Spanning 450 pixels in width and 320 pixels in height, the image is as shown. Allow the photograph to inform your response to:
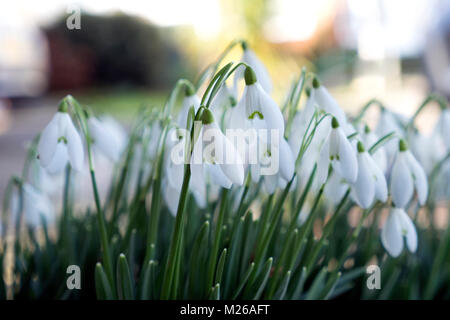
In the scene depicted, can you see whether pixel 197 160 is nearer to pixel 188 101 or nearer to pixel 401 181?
pixel 188 101

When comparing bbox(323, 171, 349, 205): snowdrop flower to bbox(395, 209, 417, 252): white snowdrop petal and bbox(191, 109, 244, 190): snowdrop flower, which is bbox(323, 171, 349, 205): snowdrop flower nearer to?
bbox(395, 209, 417, 252): white snowdrop petal

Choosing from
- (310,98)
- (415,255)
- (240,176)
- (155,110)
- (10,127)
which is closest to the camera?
(240,176)

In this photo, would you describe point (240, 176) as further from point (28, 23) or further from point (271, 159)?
point (28, 23)

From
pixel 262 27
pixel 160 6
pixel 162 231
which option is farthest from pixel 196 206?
pixel 160 6

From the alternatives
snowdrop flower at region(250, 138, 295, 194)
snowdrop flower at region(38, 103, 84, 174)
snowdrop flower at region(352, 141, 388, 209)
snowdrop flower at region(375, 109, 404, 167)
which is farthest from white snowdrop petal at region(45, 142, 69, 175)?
snowdrop flower at region(375, 109, 404, 167)

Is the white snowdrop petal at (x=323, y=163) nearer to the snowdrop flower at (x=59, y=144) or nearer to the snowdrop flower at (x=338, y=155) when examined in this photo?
the snowdrop flower at (x=338, y=155)

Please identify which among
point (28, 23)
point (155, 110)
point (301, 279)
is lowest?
point (301, 279)

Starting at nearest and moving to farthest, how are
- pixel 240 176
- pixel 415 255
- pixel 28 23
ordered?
pixel 240 176 → pixel 415 255 → pixel 28 23
